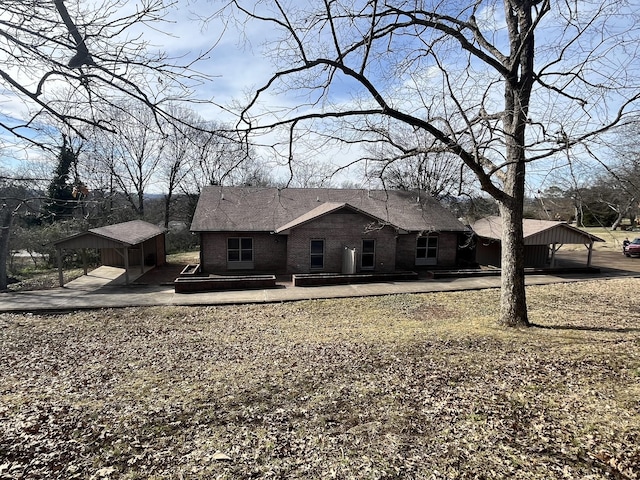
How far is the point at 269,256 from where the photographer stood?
64.5 feet

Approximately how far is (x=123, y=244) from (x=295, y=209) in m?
9.72

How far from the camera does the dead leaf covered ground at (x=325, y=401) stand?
4027 millimetres

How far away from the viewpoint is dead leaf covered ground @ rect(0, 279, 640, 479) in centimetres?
403

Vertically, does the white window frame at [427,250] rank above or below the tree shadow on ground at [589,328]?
above

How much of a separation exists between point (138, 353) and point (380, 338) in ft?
19.9

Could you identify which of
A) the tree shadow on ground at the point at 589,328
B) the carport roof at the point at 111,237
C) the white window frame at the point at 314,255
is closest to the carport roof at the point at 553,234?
the tree shadow on ground at the point at 589,328

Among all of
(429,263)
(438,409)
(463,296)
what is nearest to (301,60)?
(438,409)

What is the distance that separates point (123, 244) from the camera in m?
16.0

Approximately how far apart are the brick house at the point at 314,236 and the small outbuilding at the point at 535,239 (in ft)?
5.48

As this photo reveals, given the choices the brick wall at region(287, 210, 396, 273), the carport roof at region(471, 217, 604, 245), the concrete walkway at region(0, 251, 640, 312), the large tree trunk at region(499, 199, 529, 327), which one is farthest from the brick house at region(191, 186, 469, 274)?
the large tree trunk at region(499, 199, 529, 327)

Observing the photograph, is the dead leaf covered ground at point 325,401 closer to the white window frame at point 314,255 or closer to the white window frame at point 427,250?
the white window frame at point 314,255

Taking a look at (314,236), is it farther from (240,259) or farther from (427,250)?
(427,250)

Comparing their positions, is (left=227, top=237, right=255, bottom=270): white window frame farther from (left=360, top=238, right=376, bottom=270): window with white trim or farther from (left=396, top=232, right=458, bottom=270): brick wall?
(left=396, top=232, right=458, bottom=270): brick wall

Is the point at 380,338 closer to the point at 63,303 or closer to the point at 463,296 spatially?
the point at 463,296
